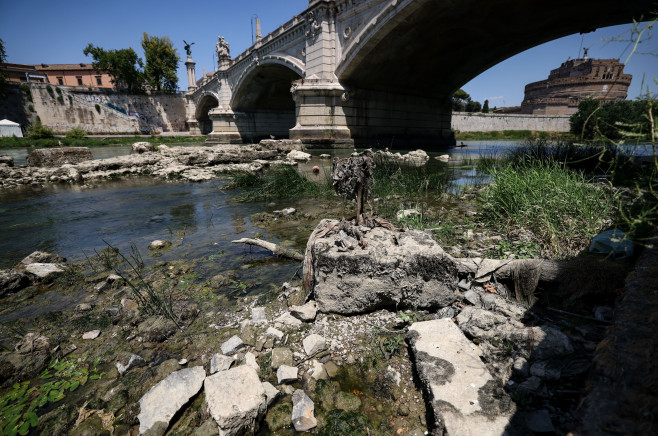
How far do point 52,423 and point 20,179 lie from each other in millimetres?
13558

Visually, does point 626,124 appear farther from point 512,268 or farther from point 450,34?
point 450,34

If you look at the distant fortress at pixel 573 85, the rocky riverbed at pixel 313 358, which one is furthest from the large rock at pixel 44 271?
the distant fortress at pixel 573 85

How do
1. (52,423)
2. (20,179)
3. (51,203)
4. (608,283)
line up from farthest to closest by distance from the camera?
(20,179) → (51,203) → (608,283) → (52,423)

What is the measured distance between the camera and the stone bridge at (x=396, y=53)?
15617 millimetres

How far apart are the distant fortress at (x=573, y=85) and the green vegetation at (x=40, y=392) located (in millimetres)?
71056

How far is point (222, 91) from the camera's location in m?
37.9

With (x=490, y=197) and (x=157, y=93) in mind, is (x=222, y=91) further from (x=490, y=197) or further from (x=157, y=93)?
(x=490, y=197)

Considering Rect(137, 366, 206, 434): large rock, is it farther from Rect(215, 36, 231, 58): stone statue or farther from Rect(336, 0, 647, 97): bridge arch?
Rect(215, 36, 231, 58): stone statue

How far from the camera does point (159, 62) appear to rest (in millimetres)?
52781

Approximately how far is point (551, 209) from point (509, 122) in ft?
192

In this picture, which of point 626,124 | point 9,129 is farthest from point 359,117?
point 9,129

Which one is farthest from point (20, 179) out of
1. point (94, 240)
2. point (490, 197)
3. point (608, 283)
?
point (608, 283)

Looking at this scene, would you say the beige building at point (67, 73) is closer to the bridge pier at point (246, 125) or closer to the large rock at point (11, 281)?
the bridge pier at point (246, 125)

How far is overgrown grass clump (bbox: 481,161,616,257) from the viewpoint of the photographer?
3264 mm
